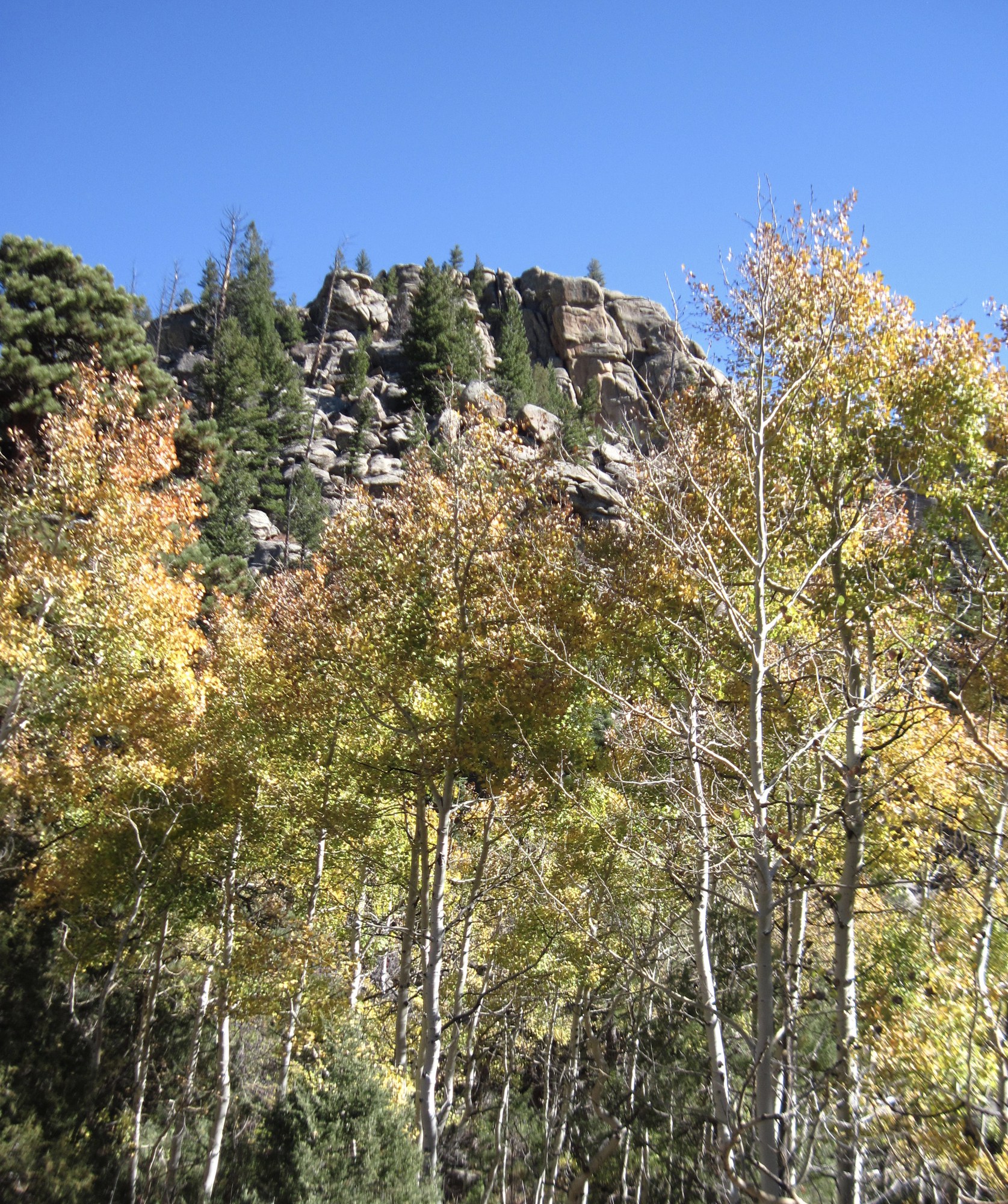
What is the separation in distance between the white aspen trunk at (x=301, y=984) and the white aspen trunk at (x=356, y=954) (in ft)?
2.18

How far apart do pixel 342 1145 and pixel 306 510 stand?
3067 cm

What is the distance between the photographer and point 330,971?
33.3ft

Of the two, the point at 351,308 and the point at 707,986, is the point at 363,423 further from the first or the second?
the point at 707,986

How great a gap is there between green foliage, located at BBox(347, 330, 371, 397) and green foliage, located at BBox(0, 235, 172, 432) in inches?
1200

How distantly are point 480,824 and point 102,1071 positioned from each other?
9.60m

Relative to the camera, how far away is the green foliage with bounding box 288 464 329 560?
34.9 m

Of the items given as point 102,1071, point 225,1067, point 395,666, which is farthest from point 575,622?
point 102,1071

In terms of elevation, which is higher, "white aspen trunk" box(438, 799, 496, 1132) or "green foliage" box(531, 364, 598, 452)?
"green foliage" box(531, 364, 598, 452)

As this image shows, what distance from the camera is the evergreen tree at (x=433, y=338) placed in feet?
146

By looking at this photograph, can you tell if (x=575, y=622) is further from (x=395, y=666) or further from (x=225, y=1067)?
(x=225, y=1067)

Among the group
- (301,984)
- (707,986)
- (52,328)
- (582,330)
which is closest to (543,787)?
(707,986)

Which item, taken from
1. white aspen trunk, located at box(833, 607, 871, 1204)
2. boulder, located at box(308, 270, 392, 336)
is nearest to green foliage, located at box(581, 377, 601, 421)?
boulder, located at box(308, 270, 392, 336)

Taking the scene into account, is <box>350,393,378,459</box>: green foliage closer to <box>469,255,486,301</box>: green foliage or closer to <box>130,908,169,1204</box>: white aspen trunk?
<box>469,255,486,301</box>: green foliage

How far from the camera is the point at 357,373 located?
48.8 m
